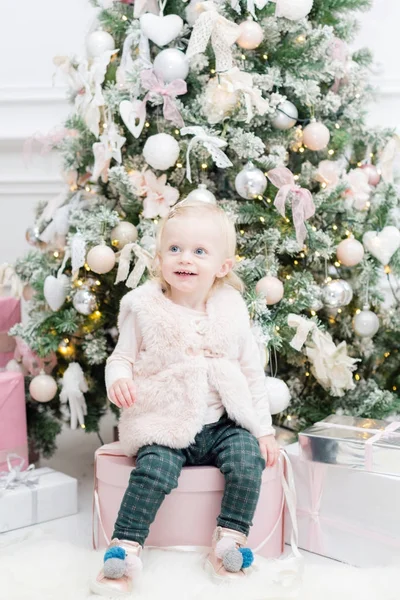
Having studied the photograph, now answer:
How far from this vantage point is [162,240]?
1.45 metres

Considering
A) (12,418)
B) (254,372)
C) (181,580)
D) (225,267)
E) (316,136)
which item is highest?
(316,136)

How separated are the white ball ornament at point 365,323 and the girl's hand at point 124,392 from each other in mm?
675

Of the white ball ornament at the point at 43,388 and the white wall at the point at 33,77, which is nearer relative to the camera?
the white ball ornament at the point at 43,388

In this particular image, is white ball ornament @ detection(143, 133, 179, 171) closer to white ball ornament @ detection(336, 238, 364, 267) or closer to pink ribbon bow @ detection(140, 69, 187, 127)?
pink ribbon bow @ detection(140, 69, 187, 127)

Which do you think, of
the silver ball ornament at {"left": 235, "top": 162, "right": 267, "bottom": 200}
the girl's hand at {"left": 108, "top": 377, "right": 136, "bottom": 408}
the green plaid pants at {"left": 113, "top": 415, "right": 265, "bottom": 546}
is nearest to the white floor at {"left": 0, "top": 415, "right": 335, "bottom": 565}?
the green plaid pants at {"left": 113, "top": 415, "right": 265, "bottom": 546}

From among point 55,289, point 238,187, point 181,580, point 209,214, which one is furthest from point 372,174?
point 181,580

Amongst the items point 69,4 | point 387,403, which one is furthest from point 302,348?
point 69,4

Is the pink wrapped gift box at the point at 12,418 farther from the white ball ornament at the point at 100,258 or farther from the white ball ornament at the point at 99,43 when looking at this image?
the white ball ornament at the point at 99,43

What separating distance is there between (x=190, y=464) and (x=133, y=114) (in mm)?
816

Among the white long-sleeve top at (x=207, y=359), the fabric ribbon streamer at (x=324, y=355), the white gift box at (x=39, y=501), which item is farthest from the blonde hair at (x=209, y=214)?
the white gift box at (x=39, y=501)

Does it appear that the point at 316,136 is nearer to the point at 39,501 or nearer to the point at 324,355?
the point at 324,355

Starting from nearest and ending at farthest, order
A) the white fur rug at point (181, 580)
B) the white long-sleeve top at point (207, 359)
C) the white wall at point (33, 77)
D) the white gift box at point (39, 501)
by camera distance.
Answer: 1. the white fur rug at point (181, 580)
2. the white long-sleeve top at point (207, 359)
3. the white gift box at point (39, 501)
4. the white wall at point (33, 77)

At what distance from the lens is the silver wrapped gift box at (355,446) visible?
141cm

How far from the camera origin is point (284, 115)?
1.72m
